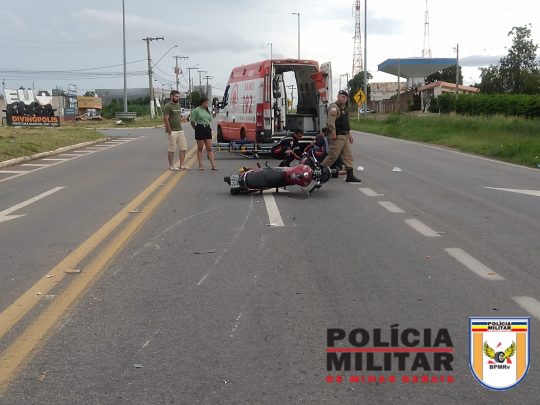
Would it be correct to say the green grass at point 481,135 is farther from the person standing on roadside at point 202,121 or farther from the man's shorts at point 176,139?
the man's shorts at point 176,139

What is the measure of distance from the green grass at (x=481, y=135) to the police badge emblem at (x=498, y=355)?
1540 cm

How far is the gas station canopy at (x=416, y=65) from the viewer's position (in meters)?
83.8

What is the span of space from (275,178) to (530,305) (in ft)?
21.6

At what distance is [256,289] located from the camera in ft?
19.1

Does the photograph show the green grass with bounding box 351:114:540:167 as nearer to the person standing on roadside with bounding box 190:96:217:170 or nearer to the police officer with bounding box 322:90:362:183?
the police officer with bounding box 322:90:362:183

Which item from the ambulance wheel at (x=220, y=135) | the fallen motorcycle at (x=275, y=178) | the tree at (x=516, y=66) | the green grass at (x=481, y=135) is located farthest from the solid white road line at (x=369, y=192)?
the tree at (x=516, y=66)

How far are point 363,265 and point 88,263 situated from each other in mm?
2702

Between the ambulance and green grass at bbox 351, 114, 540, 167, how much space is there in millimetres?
5897

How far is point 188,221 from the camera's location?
29.8 ft

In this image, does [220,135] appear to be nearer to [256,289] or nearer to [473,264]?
[473,264]

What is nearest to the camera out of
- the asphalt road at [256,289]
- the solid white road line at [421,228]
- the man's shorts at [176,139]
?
the asphalt road at [256,289]

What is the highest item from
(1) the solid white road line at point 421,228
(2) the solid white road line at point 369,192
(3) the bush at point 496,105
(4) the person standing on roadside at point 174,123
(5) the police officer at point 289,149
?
(3) the bush at point 496,105

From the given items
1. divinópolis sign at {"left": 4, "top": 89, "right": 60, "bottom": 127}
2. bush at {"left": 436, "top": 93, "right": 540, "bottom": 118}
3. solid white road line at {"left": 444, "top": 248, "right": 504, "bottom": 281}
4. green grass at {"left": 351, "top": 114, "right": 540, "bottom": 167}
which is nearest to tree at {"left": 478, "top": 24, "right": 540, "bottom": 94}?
bush at {"left": 436, "top": 93, "right": 540, "bottom": 118}

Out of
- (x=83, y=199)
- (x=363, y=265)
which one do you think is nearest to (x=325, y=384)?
(x=363, y=265)
